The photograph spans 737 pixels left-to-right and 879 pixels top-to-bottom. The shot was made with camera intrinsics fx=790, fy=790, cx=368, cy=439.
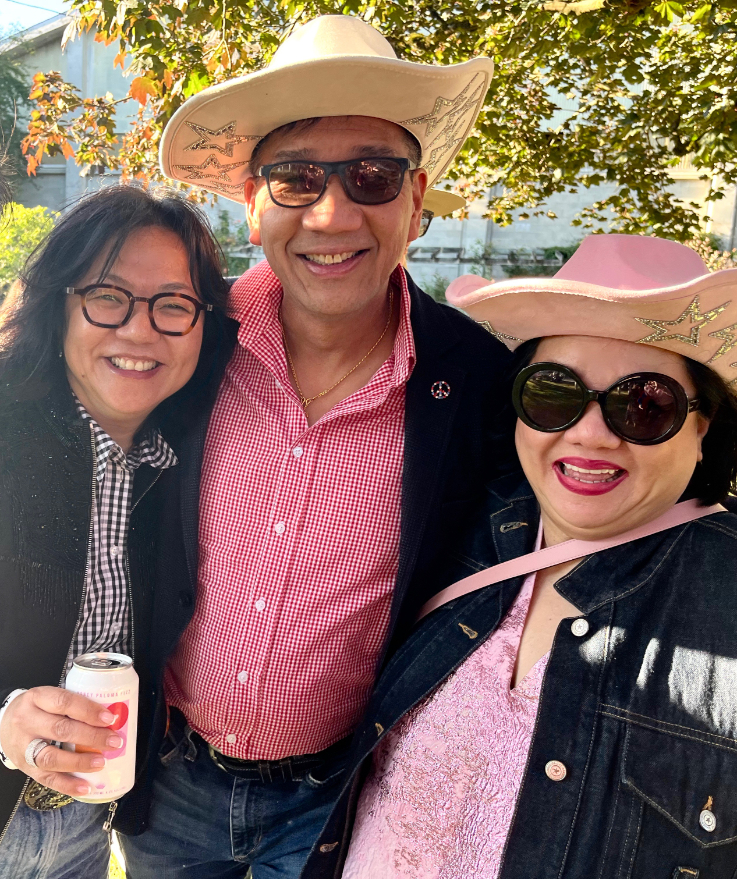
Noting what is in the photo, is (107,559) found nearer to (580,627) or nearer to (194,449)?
(194,449)

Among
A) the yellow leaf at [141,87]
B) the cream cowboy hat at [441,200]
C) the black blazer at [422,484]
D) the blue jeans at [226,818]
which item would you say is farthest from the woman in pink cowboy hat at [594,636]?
the yellow leaf at [141,87]

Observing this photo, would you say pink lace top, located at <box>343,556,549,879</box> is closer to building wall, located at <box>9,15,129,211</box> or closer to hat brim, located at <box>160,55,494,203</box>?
hat brim, located at <box>160,55,494,203</box>

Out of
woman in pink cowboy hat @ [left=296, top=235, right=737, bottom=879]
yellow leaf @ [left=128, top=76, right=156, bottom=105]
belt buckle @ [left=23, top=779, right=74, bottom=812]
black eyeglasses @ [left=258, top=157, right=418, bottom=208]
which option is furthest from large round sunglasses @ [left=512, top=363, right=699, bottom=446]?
yellow leaf @ [left=128, top=76, right=156, bottom=105]

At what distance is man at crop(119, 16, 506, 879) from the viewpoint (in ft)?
7.36

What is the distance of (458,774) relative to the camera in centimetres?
175

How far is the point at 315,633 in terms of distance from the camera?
2236 millimetres

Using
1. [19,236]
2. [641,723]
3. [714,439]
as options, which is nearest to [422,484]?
[714,439]

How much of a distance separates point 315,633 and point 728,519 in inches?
44.3

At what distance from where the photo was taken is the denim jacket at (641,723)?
152cm

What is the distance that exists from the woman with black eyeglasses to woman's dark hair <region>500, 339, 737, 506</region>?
1341 mm

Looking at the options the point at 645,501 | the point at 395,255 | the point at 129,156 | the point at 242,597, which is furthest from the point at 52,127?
the point at 645,501

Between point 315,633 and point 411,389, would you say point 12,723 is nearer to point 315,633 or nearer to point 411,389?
point 315,633

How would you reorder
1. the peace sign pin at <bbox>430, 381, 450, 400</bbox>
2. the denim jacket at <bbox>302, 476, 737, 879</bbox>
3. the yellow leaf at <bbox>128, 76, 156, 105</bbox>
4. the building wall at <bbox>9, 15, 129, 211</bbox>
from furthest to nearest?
the building wall at <bbox>9, 15, 129, 211</bbox> < the yellow leaf at <bbox>128, 76, 156, 105</bbox> < the peace sign pin at <bbox>430, 381, 450, 400</bbox> < the denim jacket at <bbox>302, 476, 737, 879</bbox>

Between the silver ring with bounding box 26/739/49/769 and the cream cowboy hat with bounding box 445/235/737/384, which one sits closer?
the cream cowboy hat with bounding box 445/235/737/384
